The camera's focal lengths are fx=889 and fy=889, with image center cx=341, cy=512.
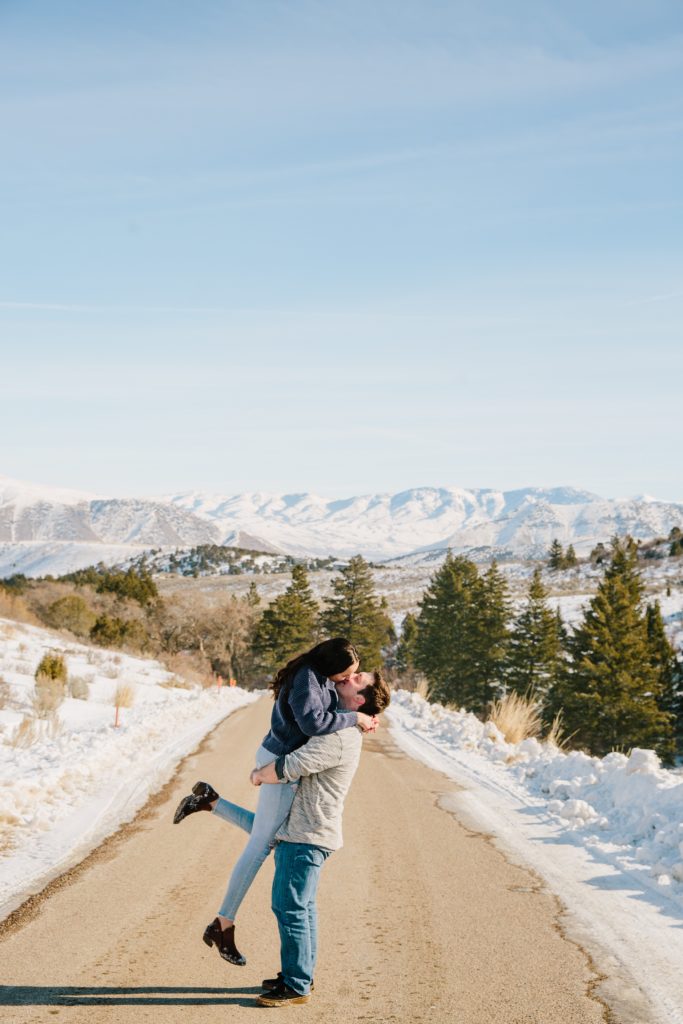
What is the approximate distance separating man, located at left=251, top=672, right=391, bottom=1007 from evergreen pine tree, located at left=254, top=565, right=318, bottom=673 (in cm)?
6901

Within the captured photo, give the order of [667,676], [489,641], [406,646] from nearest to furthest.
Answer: [667,676] → [489,641] → [406,646]

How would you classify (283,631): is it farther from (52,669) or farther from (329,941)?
(329,941)

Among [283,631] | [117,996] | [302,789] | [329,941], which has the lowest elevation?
[283,631]

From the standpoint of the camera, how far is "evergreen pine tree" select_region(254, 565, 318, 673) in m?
75.0

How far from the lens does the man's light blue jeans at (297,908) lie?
486cm

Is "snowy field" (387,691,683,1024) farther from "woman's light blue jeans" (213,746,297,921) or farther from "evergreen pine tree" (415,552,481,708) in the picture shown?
"evergreen pine tree" (415,552,481,708)

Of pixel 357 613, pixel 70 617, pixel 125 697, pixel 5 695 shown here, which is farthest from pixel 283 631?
pixel 5 695

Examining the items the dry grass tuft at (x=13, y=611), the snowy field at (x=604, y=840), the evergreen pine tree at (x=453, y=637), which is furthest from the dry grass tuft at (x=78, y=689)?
the evergreen pine tree at (x=453, y=637)

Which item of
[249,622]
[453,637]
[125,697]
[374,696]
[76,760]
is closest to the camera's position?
[374,696]

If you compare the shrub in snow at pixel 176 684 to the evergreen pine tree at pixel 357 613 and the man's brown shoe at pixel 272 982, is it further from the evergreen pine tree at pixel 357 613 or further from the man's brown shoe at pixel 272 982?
the evergreen pine tree at pixel 357 613

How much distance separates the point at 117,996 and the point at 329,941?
1611 mm

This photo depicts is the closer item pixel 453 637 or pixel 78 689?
pixel 78 689

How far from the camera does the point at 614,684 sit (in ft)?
160

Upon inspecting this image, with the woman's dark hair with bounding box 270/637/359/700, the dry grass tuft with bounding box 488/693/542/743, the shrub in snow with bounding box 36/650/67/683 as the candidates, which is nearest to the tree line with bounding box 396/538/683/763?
the dry grass tuft with bounding box 488/693/542/743
